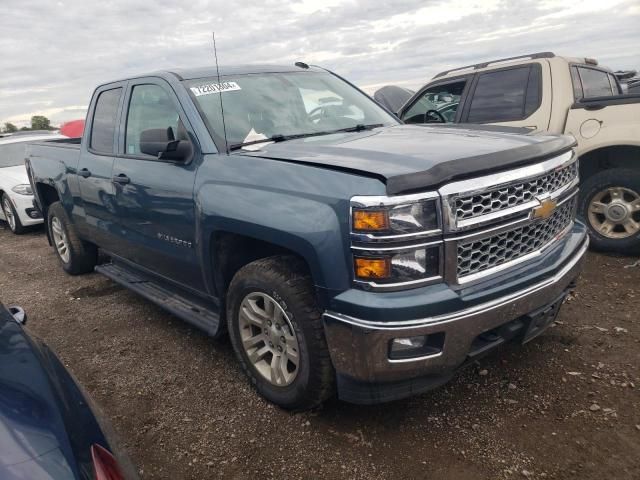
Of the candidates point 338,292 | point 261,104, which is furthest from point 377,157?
point 261,104

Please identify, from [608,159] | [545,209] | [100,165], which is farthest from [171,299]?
[608,159]

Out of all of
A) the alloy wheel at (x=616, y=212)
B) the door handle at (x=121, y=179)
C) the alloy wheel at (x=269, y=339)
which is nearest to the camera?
the alloy wheel at (x=269, y=339)

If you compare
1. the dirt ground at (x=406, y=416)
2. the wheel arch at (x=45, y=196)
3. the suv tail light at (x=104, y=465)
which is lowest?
the dirt ground at (x=406, y=416)

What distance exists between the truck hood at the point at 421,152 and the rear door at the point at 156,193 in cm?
57

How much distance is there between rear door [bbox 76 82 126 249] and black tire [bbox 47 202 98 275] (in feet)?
2.28

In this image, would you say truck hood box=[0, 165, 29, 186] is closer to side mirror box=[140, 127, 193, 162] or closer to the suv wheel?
the suv wheel

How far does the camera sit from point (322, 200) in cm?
232

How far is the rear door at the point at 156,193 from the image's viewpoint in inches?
125

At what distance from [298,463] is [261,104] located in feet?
7.21

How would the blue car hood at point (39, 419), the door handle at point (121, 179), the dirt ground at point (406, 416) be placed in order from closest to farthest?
the blue car hood at point (39, 419)
the dirt ground at point (406, 416)
the door handle at point (121, 179)

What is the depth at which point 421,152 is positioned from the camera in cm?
247

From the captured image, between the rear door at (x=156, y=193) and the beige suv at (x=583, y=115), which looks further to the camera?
the beige suv at (x=583, y=115)

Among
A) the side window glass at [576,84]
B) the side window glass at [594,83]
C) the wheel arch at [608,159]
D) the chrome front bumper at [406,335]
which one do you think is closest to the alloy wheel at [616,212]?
the wheel arch at [608,159]

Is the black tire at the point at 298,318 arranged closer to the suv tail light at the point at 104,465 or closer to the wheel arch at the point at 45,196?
the suv tail light at the point at 104,465
